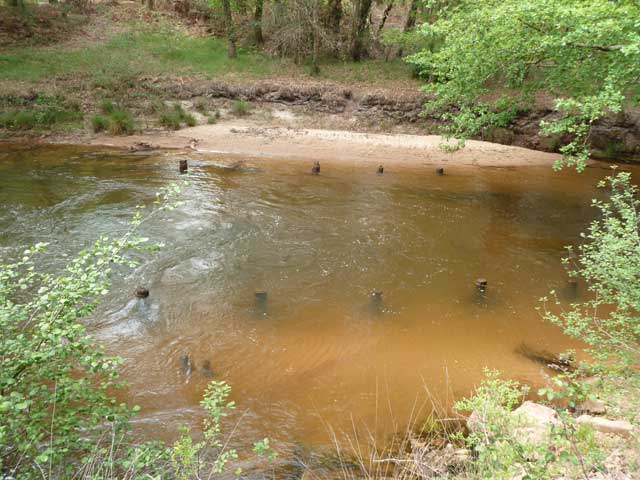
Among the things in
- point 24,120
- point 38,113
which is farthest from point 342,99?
point 24,120

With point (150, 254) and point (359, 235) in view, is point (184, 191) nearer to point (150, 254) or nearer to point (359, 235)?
point (150, 254)

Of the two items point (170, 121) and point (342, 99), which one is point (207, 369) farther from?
point (342, 99)

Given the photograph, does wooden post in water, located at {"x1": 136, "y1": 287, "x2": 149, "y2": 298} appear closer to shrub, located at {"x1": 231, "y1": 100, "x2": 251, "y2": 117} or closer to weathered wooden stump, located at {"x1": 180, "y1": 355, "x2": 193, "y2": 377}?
weathered wooden stump, located at {"x1": 180, "y1": 355, "x2": 193, "y2": 377}

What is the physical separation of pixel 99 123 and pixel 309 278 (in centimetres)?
1308

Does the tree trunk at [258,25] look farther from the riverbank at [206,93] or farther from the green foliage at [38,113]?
the green foliage at [38,113]

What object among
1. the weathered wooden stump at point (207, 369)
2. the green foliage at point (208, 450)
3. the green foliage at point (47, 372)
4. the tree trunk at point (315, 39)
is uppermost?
the tree trunk at point (315, 39)

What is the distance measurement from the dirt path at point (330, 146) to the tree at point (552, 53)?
4.89 metres

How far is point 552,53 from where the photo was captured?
9195 millimetres

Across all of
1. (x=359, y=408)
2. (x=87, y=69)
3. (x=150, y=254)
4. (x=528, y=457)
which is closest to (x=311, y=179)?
(x=150, y=254)

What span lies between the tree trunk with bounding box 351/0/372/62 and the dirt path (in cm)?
838

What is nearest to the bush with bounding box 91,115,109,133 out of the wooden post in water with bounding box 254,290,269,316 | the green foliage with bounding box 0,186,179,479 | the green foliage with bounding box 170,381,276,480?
the wooden post in water with bounding box 254,290,269,316

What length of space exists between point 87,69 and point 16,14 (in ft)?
22.7

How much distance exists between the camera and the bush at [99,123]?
656 inches

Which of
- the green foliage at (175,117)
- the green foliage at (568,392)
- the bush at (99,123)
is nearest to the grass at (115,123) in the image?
the bush at (99,123)
